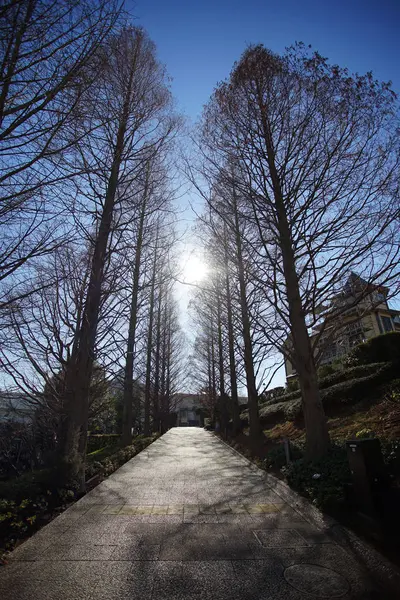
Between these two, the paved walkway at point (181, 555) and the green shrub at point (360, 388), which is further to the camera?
the green shrub at point (360, 388)

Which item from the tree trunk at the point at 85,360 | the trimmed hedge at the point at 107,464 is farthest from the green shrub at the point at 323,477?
the trimmed hedge at the point at 107,464

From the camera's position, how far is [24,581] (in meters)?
3.24

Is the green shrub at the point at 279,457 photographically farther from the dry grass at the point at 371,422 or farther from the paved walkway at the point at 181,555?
the paved walkway at the point at 181,555

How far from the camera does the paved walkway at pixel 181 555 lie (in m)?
3.07

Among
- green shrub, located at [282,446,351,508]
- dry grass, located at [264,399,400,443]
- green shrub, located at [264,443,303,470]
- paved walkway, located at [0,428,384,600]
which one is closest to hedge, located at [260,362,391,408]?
dry grass, located at [264,399,400,443]

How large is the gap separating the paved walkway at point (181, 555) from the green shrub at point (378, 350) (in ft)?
30.3

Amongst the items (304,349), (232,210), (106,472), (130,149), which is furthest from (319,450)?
(130,149)

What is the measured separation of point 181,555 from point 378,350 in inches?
488

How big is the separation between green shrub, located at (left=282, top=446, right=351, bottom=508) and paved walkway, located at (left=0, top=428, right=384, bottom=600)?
0.43m

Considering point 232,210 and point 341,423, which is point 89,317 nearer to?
point 232,210

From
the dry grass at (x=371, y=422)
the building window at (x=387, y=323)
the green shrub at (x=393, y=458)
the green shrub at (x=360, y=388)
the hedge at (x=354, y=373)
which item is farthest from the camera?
the building window at (x=387, y=323)

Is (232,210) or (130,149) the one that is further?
(232,210)

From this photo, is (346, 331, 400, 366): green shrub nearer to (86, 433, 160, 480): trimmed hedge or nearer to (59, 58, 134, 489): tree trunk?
(86, 433, 160, 480): trimmed hedge

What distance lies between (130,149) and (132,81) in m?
2.41
